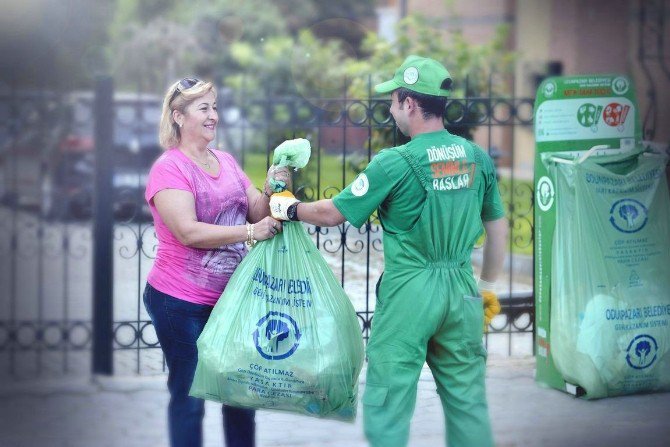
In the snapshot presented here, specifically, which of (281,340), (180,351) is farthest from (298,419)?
(281,340)

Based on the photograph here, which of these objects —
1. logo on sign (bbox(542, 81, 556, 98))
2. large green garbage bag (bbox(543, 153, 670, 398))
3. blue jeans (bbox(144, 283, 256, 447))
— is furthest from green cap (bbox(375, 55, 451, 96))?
logo on sign (bbox(542, 81, 556, 98))

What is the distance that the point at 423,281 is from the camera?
398 cm

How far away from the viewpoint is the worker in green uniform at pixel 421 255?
3.95 m

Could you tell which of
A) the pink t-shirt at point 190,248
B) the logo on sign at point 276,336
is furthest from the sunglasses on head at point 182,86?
the logo on sign at point 276,336

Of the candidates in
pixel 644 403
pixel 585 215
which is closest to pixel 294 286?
pixel 585 215

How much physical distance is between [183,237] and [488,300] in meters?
1.30

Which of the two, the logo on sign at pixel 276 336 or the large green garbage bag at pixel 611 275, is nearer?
the logo on sign at pixel 276 336

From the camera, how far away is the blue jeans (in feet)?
13.8

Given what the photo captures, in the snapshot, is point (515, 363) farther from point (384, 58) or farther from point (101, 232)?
point (384, 58)

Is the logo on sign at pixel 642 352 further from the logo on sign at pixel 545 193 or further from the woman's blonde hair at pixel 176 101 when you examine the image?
the woman's blonde hair at pixel 176 101

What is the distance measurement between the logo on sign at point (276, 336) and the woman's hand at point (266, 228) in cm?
31

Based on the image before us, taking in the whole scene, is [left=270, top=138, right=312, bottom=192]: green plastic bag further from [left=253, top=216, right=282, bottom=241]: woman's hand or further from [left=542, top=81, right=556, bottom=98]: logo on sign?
[left=542, top=81, right=556, bottom=98]: logo on sign

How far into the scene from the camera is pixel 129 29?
35.9 m

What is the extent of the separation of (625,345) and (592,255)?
1.73 feet
